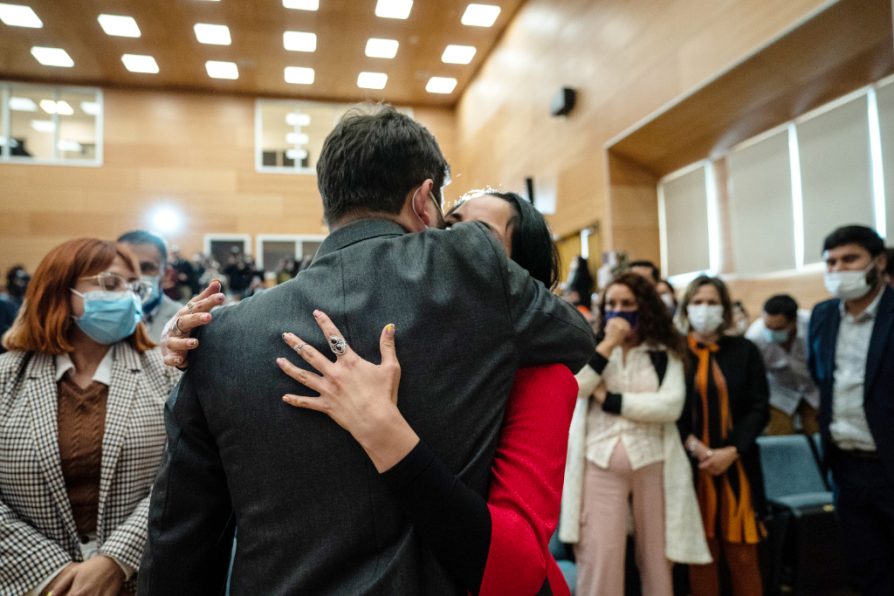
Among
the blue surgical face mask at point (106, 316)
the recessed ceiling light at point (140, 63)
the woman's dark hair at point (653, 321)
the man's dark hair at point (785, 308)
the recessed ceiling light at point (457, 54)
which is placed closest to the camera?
the blue surgical face mask at point (106, 316)

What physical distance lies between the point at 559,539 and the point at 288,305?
2.29 metres

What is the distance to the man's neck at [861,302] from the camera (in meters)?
2.91

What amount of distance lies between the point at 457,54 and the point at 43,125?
692 cm

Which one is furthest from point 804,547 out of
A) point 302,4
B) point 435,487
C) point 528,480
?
point 302,4

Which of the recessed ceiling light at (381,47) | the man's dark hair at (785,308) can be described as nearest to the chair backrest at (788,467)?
the man's dark hair at (785,308)

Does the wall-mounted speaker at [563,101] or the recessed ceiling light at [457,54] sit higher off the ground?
the recessed ceiling light at [457,54]

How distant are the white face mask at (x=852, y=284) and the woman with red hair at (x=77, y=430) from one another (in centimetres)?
288

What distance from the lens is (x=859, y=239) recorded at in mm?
2967

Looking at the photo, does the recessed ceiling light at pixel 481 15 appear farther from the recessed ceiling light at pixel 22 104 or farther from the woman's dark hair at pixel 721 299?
the recessed ceiling light at pixel 22 104

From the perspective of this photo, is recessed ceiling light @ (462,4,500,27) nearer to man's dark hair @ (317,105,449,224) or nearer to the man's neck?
the man's neck

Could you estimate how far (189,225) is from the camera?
10.7 metres

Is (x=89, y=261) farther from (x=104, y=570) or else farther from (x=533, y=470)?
(x=533, y=470)

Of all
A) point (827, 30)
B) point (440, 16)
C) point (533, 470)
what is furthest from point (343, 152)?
point (440, 16)

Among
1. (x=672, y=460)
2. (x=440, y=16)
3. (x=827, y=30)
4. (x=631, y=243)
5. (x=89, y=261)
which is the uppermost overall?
(x=440, y=16)
